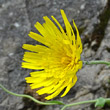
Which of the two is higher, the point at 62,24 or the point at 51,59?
the point at 62,24

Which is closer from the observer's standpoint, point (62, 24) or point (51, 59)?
point (51, 59)

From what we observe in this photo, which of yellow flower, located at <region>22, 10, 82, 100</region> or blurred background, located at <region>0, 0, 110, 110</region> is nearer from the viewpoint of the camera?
yellow flower, located at <region>22, 10, 82, 100</region>

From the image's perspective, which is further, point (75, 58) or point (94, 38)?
point (94, 38)

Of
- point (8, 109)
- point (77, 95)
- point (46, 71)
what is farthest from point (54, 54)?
point (8, 109)

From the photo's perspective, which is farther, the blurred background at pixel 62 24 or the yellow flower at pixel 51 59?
the blurred background at pixel 62 24

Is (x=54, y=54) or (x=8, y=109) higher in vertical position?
(x=54, y=54)

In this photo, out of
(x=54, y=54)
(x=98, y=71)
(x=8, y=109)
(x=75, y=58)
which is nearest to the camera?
(x=75, y=58)

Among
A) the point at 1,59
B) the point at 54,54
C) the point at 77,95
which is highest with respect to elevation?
the point at 1,59

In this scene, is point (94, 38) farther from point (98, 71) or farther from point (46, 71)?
point (46, 71)
